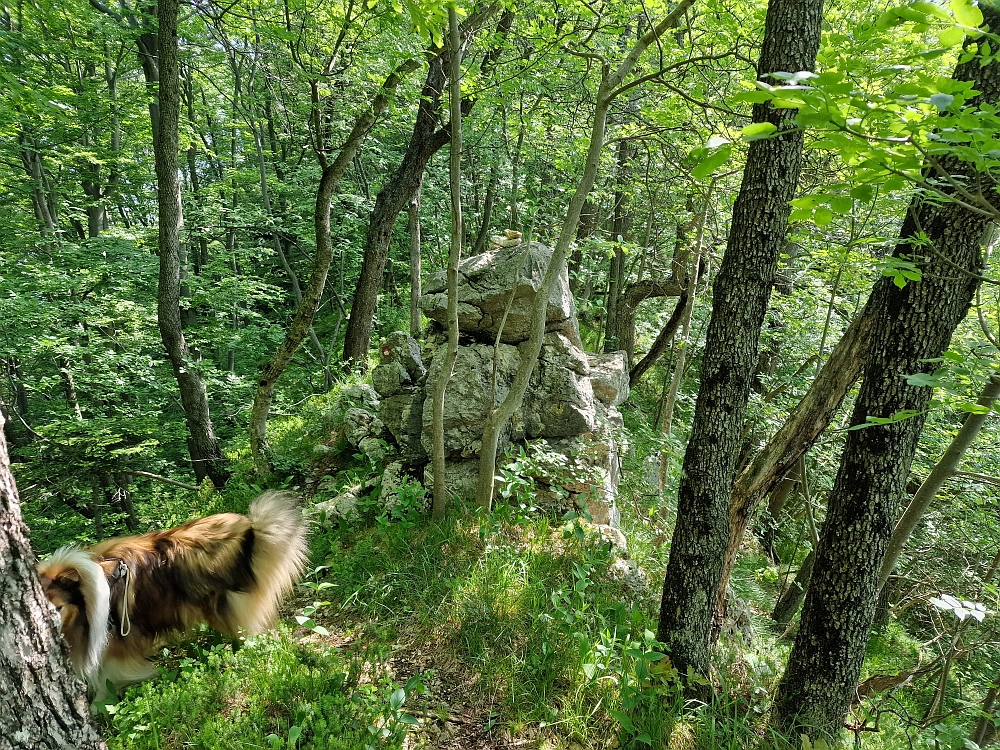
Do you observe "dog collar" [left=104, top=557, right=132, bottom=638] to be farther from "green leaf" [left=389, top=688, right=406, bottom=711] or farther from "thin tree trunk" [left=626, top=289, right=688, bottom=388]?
"thin tree trunk" [left=626, top=289, right=688, bottom=388]

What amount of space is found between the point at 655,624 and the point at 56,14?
1054 cm

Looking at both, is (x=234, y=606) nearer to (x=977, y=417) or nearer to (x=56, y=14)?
(x=977, y=417)

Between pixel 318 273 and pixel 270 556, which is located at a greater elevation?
pixel 318 273

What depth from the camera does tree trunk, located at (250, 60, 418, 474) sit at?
208 inches

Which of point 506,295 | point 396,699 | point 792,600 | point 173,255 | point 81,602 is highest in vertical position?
point 173,255

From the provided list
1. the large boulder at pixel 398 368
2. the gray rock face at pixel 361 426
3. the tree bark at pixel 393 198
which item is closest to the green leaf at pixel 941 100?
the large boulder at pixel 398 368

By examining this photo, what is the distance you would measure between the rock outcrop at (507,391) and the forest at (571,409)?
0.03 m

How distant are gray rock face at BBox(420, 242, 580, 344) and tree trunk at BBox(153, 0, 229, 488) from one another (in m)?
3.16

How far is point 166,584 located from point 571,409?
3.47 meters

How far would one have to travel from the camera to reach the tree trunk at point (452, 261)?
3641 mm

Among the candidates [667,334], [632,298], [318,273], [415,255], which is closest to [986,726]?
[667,334]

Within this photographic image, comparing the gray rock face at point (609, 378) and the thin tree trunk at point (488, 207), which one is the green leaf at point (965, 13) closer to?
the gray rock face at point (609, 378)

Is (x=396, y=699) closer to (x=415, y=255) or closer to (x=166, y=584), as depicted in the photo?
(x=166, y=584)

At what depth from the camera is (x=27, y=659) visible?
1904 mm
